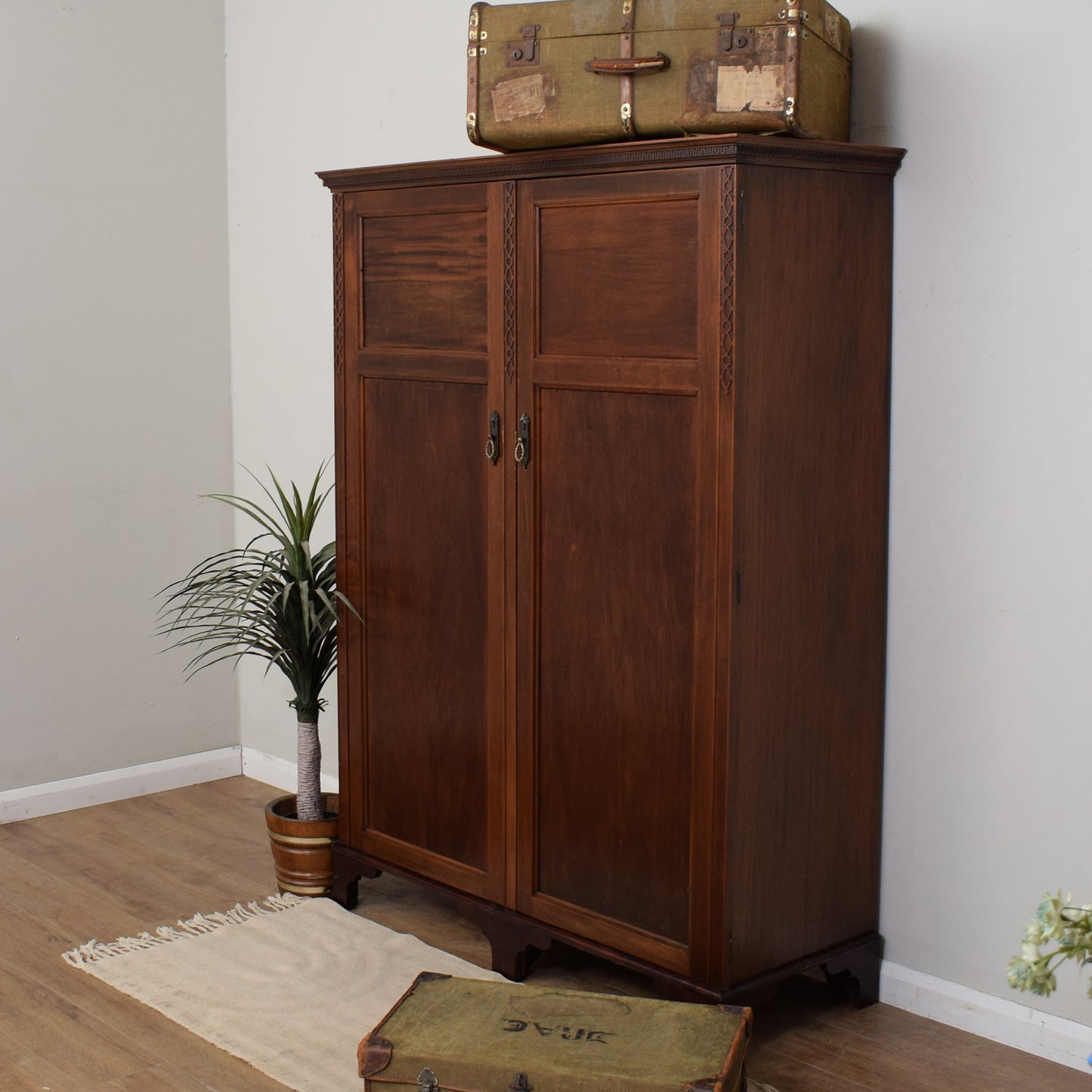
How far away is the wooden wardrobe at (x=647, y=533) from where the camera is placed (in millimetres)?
2477

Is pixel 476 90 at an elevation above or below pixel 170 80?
below

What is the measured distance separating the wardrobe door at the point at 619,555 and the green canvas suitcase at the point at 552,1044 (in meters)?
0.27

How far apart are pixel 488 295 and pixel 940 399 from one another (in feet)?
3.02

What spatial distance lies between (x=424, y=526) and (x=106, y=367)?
5.12ft

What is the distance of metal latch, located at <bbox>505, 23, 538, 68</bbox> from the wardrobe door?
23 cm

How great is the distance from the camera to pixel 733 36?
241 centimetres

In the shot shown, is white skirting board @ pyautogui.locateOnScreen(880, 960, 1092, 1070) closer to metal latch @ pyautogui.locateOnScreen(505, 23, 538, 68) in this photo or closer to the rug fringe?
the rug fringe

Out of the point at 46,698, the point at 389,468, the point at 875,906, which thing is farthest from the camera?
the point at 46,698

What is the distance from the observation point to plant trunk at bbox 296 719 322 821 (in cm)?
344

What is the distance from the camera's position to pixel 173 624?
169 inches

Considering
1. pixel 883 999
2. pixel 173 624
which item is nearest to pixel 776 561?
pixel 883 999

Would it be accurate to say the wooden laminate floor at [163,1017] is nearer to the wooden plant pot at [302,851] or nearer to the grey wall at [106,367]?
the wooden plant pot at [302,851]

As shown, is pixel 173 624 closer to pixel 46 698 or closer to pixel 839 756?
pixel 46 698

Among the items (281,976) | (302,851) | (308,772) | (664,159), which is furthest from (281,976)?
(664,159)
